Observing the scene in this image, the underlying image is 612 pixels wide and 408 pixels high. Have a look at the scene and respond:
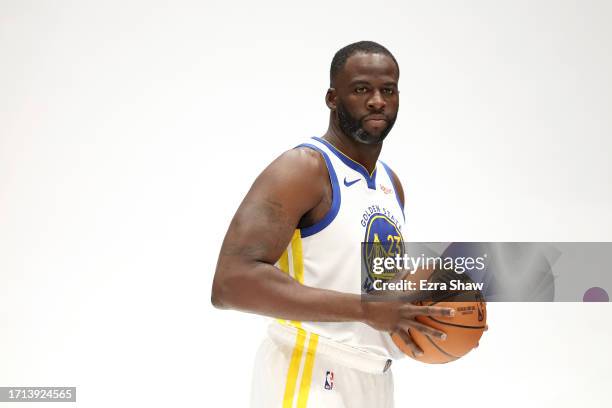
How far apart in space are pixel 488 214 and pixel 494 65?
103 cm

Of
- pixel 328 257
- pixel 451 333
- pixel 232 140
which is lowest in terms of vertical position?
pixel 451 333

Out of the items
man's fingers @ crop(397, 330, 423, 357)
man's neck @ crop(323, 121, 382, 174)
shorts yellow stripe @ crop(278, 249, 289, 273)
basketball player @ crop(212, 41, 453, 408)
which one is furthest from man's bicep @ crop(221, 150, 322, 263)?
man's fingers @ crop(397, 330, 423, 357)

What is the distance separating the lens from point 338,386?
218 centimetres

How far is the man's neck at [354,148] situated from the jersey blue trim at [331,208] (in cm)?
14

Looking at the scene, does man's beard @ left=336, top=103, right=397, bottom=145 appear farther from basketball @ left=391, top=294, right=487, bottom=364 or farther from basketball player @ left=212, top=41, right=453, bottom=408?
basketball @ left=391, top=294, right=487, bottom=364

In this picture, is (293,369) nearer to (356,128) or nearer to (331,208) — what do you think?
(331,208)

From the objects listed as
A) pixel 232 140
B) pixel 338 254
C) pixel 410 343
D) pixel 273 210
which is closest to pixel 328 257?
pixel 338 254

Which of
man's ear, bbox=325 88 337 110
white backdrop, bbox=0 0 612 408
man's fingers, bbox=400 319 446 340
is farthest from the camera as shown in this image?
white backdrop, bbox=0 0 612 408

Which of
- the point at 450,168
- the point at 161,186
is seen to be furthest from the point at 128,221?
the point at 450,168

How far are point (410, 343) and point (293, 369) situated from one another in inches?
15.2

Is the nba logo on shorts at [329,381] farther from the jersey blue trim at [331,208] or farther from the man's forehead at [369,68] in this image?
the man's forehead at [369,68]

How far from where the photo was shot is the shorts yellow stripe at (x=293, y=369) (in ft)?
7.10

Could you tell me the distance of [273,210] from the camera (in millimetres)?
2037

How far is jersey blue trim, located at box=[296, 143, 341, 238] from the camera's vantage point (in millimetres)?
2156
